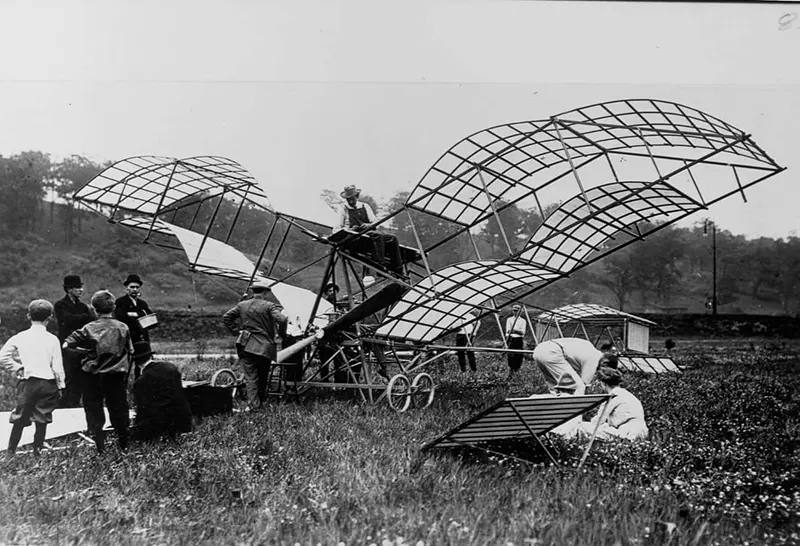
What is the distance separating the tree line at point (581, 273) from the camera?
7820 mm

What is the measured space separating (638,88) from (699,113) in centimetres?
122

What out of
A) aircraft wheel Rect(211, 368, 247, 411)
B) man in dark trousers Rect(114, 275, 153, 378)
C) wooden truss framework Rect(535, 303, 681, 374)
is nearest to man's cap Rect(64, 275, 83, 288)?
man in dark trousers Rect(114, 275, 153, 378)

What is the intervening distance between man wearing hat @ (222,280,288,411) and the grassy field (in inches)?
43.8

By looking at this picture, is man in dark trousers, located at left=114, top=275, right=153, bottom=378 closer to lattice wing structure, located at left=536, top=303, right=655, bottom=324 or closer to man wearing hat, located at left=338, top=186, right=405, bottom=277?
man wearing hat, located at left=338, top=186, right=405, bottom=277

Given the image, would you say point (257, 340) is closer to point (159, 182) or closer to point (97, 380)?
point (97, 380)

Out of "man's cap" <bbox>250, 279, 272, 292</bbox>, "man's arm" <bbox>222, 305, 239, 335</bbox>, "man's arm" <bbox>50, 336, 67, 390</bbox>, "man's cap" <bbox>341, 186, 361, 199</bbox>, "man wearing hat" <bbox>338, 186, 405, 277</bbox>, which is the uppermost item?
"man's cap" <bbox>341, 186, 361, 199</bbox>

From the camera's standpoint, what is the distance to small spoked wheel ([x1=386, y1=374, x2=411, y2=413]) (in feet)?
25.9

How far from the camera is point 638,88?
670 cm

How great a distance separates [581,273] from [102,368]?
84.4ft

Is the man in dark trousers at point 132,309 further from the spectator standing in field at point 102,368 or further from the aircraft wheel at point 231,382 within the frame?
the spectator standing in field at point 102,368

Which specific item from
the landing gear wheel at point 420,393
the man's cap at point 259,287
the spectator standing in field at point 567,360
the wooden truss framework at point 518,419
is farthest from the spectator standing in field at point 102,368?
the spectator standing in field at point 567,360

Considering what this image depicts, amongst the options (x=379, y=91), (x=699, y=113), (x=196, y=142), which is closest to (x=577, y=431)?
Answer: (x=699, y=113)

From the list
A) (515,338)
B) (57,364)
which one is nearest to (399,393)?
(57,364)

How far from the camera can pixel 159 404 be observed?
6.15 meters
